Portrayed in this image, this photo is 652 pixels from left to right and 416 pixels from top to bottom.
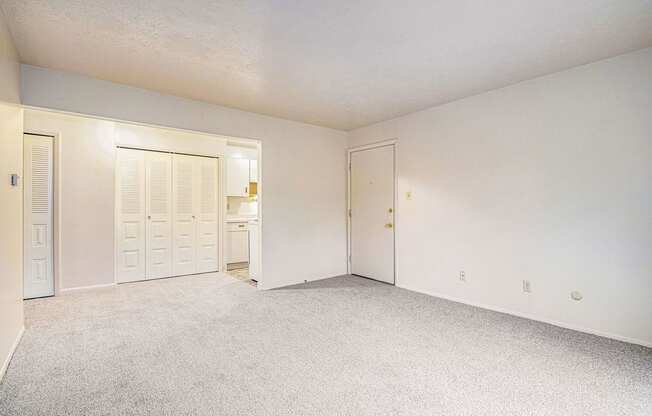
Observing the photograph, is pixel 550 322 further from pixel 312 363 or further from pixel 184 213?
pixel 184 213

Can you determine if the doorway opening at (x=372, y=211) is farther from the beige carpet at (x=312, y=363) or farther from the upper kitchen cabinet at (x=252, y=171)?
the upper kitchen cabinet at (x=252, y=171)

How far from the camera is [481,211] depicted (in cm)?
360

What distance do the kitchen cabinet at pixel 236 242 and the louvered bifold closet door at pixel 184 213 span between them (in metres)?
A: 0.82

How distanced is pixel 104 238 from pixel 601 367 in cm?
569

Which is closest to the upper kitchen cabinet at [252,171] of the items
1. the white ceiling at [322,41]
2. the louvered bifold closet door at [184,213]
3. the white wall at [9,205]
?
the louvered bifold closet door at [184,213]

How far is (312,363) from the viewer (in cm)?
232

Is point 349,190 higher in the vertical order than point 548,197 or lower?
higher

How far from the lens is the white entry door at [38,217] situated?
3.97 meters

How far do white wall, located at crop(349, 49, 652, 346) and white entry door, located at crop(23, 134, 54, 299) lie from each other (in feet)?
16.2

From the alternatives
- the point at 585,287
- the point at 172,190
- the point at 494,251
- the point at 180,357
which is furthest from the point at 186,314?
the point at 585,287

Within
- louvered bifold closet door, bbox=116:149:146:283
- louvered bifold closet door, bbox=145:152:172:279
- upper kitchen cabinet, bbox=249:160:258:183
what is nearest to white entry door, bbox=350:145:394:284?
upper kitchen cabinet, bbox=249:160:258:183

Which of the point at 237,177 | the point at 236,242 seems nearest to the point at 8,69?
the point at 237,177

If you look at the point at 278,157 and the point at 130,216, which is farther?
the point at 130,216

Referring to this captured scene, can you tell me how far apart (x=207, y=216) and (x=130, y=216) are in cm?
118
